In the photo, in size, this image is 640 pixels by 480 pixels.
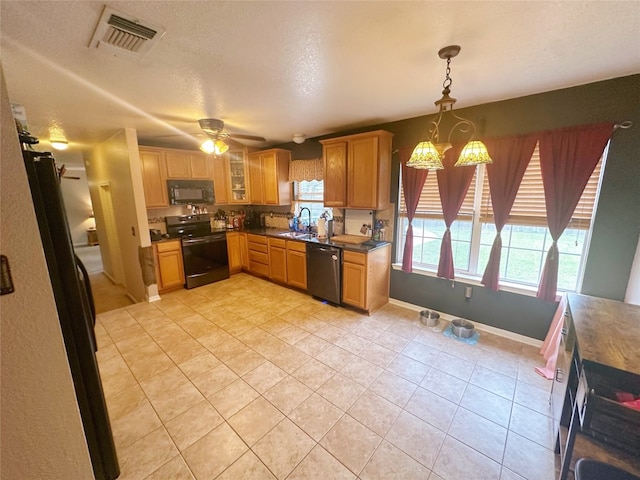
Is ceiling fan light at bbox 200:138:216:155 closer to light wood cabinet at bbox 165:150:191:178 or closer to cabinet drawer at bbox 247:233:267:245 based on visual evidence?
light wood cabinet at bbox 165:150:191:178

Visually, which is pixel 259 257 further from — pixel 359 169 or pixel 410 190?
pixel 410 190

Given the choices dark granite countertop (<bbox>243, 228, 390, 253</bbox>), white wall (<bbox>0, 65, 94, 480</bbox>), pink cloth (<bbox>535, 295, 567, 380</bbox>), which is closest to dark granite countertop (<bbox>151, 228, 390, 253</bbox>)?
dark granite countertop (<bbox>243, 228, 390, 253</bbox>)

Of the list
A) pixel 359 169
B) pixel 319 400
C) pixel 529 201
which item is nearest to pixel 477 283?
pixel 529 201

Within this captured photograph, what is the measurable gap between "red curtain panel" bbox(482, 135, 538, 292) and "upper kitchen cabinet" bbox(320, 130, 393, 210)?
3.74ft

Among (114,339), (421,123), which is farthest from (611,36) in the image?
(114,339)

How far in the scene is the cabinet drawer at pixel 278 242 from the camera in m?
4.22

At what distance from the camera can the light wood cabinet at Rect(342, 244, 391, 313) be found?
3.29 m

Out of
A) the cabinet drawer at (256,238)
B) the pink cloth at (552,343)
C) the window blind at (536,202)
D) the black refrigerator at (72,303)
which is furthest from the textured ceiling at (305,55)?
the cabinet drawer at (256,238)

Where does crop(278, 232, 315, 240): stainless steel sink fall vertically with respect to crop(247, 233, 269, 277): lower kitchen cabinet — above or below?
above

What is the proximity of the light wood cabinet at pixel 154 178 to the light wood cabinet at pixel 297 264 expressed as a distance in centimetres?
218

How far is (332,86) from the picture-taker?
2209 millimetres

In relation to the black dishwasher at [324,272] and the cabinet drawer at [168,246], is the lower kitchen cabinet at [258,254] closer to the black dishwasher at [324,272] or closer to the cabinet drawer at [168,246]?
the black dishwasher at [324,272]

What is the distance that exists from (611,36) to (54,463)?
10.8ft

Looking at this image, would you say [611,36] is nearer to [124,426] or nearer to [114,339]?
[124,426]
